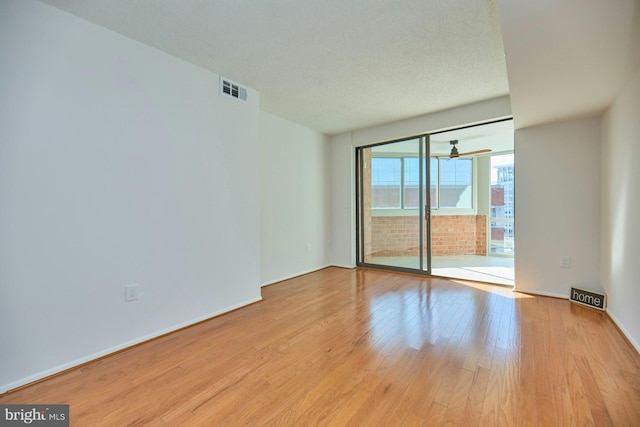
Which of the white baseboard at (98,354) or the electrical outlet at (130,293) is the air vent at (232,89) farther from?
the white baseboard at (98,354)

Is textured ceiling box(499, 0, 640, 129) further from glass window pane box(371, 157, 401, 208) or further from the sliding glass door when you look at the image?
glass window pane box(371, 157, 401, 208)

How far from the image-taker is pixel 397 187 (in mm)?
4824

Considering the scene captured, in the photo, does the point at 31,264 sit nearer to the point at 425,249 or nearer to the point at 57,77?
the point at 57,77

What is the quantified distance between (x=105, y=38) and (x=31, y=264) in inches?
67.4

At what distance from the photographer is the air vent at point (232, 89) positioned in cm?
295

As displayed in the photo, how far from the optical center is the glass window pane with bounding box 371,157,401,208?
4.83m

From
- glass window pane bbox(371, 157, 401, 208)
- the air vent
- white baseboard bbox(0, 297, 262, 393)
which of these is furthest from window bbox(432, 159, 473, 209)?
white baseboard bbox(0, 297, 262, 393)

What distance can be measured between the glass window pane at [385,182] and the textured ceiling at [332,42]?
4.88 feet

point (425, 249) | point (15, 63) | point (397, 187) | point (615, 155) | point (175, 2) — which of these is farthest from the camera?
point (397, 187)

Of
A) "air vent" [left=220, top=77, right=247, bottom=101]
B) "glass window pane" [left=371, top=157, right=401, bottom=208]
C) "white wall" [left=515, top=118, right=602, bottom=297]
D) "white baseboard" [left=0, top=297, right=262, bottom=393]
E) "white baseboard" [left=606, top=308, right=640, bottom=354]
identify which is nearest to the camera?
"white baseboard" [left=0, top=297, right=262, bottom=393]

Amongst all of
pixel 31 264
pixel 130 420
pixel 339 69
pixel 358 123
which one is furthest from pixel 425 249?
pixel 31 264

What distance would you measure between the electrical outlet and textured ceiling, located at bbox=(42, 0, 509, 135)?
202cm

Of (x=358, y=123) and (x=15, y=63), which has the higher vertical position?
(x=358, y=123)

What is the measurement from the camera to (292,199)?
14.6 ft
